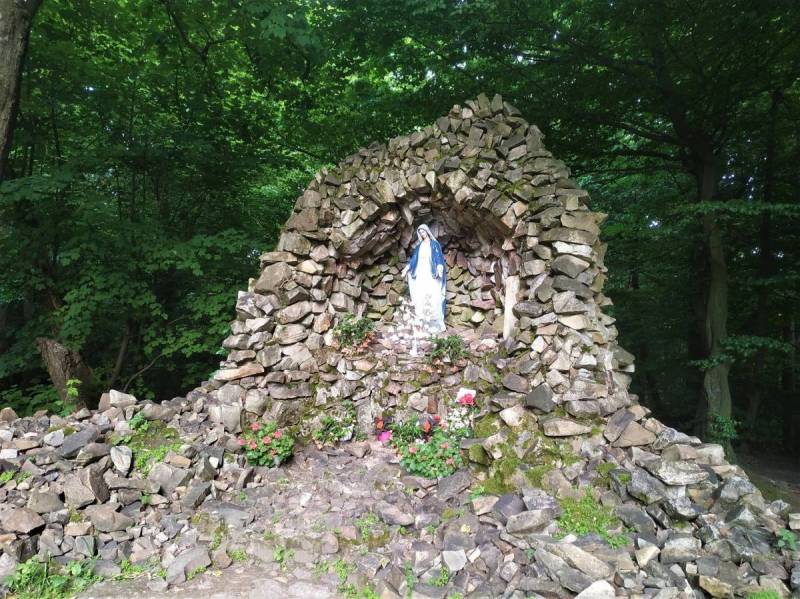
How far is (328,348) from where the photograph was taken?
19.5ft

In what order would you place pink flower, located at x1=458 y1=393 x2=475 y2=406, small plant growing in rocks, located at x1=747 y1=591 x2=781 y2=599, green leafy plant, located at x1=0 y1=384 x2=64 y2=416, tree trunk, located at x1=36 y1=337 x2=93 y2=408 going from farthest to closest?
green leafy plant, located at x1=0 y1=384 x2=64 y2=416 → tree trunk, located at x1=36 y1=337 x2=93 y2=408 → pink flower, located at x1=458 y1=393 x2=475 y2=406 → small plant growing in rocks, located at x1=747 y1=591 x2=781 y2=599

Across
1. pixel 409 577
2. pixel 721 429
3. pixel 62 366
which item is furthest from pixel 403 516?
pixel 721 429

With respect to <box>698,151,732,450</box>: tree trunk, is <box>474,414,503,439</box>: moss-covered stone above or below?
below

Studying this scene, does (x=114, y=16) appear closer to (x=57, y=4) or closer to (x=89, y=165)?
(x=57, y=4)

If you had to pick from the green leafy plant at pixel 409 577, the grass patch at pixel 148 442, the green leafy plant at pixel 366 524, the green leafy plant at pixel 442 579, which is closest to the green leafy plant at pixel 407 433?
the green leafy plant at pixel 366 524

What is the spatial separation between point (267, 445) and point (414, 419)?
180 centimetres

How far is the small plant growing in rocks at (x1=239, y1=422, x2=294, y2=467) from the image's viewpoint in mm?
4945

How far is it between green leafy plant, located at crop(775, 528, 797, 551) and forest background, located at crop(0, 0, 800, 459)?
14.3 ft

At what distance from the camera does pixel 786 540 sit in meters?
3.12

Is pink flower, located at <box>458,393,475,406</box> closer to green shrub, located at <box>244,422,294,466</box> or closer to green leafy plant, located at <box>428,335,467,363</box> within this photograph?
green leafy plant, located at <box>428,335,467,363</box>

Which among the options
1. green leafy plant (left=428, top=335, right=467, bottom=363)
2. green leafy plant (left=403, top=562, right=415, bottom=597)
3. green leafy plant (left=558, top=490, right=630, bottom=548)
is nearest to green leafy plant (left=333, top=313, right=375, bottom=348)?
green leafy plant (left=428, top=335, right=467, bottom=363)

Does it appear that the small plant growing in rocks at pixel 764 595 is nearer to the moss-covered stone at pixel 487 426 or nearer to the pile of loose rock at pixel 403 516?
the pile of loose rock at pixel 403 516

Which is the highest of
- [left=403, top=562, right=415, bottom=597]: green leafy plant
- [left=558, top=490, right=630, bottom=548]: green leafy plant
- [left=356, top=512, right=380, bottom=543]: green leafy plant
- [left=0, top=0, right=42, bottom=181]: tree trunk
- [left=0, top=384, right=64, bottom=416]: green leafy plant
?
[left=0, top=0, right=42, bottom=181]: tree trunk

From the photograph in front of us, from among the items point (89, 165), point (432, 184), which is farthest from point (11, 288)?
point (432, 184)
